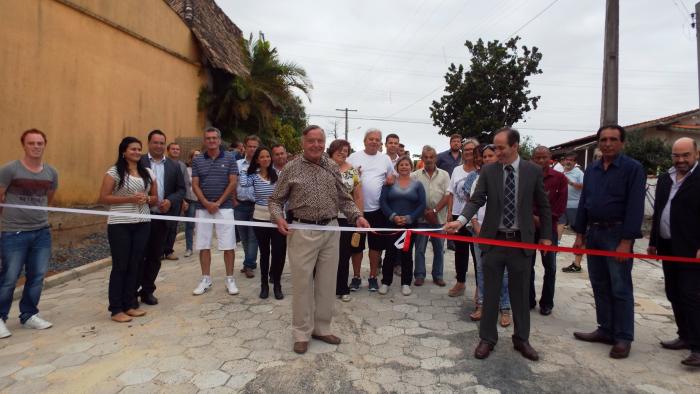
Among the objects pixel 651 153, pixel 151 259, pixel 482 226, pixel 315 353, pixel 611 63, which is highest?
pixel 611 63

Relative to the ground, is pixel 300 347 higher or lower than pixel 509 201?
lower

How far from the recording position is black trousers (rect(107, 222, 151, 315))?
4.16m

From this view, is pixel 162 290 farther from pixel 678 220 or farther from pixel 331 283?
pixel 678 220

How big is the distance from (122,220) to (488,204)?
11.4 feet

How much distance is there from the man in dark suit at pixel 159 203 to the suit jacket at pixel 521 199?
3.29 metres

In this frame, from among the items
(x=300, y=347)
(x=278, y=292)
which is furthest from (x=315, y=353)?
(x=278, y=292)

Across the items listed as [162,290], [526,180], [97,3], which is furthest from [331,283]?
[97,3]

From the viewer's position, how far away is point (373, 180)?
5.36 meters

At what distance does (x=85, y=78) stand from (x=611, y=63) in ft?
35.9

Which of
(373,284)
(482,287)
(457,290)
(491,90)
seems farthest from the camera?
(491,90)

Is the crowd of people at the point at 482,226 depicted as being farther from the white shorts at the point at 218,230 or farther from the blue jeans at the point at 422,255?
the blue jeans at the point at 422,255

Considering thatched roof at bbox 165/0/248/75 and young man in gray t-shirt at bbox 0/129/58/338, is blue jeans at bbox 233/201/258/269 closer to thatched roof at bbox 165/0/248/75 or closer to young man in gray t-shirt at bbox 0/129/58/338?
young man in gray t-shirt at bbox 0/129/58/338

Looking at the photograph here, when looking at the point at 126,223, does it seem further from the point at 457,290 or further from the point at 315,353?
the point at 457,290

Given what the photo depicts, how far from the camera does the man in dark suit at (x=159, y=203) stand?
473 cm
